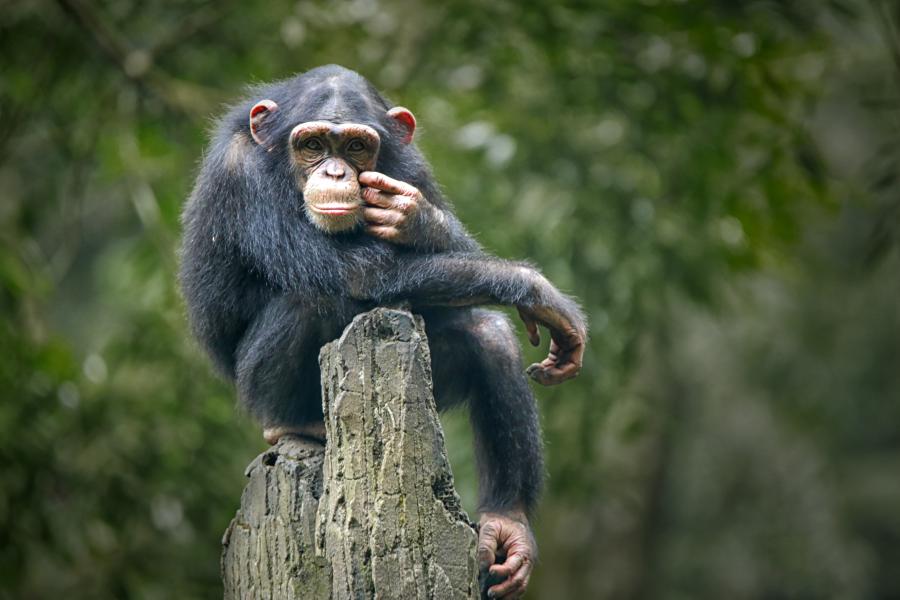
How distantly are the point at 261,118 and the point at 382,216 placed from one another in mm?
835

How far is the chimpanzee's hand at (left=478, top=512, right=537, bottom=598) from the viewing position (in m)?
3.88

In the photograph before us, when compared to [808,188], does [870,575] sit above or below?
below

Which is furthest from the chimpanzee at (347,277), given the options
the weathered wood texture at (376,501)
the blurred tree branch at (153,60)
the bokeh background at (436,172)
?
the blurred tree branch at (153,60)

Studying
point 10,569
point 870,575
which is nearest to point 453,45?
point 10,569

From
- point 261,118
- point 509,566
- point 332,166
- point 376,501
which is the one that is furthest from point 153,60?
point 376,501

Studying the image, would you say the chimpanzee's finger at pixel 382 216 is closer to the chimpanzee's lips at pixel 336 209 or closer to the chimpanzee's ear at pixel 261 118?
the chimpanzee's lips at pixel 336 209

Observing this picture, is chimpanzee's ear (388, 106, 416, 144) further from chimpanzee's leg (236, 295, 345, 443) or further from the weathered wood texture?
the weathered wood texture

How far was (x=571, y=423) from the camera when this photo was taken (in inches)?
360

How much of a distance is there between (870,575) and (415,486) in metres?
11.2


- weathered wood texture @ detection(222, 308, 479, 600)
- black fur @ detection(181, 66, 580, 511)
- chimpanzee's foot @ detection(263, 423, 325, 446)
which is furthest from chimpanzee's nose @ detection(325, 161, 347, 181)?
chimpanzee's foot @ detection(263, 423, 325, 446)

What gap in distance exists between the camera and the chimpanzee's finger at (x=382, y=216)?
12.5 feet

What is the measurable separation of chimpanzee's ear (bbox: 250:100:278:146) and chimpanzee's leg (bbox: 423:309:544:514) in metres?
0.98

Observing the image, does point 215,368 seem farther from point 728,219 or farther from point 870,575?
point 870,575

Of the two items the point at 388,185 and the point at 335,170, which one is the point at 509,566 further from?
the point at 335,170
